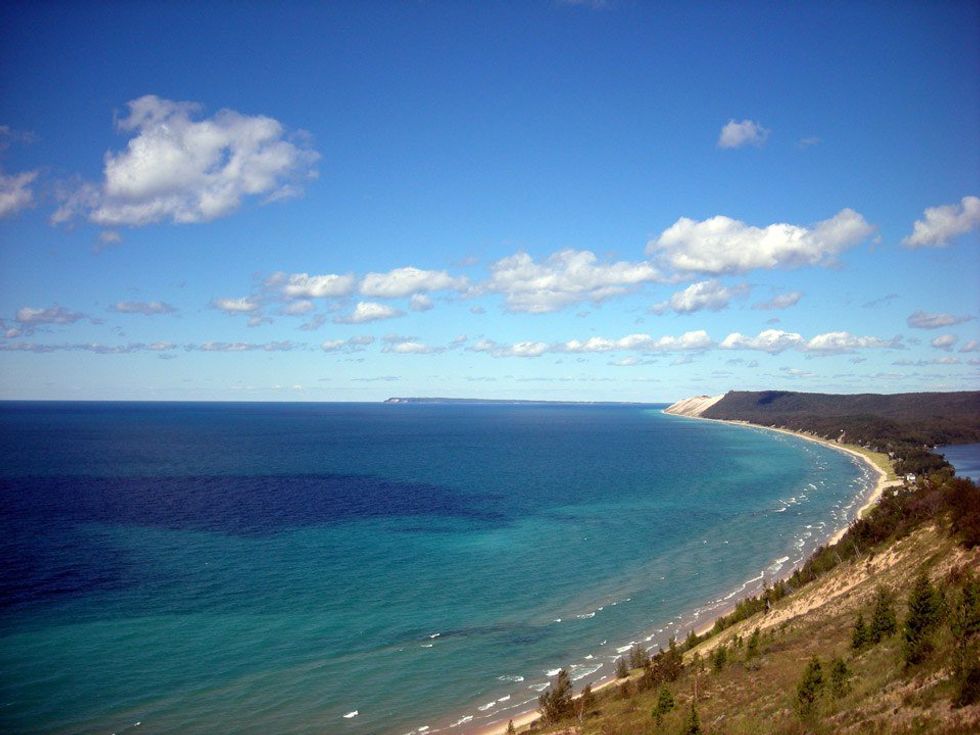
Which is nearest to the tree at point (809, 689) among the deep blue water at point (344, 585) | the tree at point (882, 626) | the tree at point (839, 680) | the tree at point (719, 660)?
the tree at point (839, 680)

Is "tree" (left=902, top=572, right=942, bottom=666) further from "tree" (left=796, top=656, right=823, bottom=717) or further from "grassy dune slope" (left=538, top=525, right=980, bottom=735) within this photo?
"tree" (left=796, top=656, right=823, bottom=717)

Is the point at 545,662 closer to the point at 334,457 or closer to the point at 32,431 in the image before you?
the point at 334,457

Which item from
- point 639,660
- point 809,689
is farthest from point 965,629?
point 639,660

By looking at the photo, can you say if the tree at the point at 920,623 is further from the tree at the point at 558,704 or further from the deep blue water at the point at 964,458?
the deep blue water at the point at 964,458

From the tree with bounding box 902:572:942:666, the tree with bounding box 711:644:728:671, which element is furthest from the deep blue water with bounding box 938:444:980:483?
the tree with bounding box 902:572:942:666

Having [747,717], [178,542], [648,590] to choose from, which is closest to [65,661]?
[178,542]
